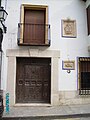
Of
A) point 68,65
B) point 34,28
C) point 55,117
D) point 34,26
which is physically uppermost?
point 34,26

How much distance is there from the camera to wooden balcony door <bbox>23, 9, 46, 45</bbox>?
10297 mm

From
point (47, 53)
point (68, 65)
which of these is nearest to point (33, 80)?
point (47, 53)

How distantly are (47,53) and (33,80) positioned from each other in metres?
1.50

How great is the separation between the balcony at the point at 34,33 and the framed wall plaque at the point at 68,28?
79cm

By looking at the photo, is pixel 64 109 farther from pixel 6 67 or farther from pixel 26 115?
pixel 6 67

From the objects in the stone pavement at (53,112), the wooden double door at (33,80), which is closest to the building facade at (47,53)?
the wooden double door at (33,80)

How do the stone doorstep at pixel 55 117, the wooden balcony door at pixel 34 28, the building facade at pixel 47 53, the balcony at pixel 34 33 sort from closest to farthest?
the stone doorstep at pixel 55 117 → the building facade at pixel 47 53 → the balcony at pixel 34 33 → the wooden balcony door at pixel 34 28

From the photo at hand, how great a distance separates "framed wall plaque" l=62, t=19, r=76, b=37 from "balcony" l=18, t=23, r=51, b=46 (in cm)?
79

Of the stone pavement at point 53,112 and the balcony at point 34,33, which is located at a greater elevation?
the balcony at point 34,33

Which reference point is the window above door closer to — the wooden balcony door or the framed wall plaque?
the wooden balcony door

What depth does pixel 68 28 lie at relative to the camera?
10.4 meters

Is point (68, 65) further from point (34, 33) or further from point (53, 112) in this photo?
point (53, 112)

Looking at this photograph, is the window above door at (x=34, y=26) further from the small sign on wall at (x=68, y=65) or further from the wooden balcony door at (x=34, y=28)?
the small sign on wall at (x=68, y=65)

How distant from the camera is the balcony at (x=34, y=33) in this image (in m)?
10.1
